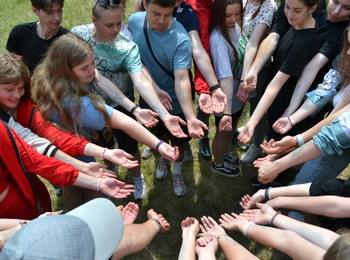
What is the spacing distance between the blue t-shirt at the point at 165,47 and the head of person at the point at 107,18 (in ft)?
0.73

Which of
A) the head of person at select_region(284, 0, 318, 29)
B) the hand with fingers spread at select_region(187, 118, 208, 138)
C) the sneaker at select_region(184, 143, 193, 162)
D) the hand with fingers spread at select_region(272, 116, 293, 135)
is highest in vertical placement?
the head of person at select_region(284, 0, 318, 29)

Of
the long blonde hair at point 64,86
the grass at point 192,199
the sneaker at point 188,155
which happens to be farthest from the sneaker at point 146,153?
the long blonde hair at point 64,86

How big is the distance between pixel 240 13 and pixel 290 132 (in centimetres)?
125

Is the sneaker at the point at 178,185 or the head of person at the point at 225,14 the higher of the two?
the head of person at the point at 225,14

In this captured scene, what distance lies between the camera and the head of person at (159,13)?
269 cm

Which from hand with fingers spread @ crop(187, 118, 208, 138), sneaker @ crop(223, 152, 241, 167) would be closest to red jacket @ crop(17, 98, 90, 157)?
hand with fingers spread @ crop(187, 118, 208, 138)

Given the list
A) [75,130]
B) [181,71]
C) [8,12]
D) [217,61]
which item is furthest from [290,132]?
[8,12]

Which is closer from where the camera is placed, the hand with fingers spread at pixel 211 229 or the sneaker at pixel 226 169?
the hand with fingers spread at pixel 211 229

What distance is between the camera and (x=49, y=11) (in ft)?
9.79

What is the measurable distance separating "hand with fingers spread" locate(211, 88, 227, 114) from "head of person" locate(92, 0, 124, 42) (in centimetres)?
107

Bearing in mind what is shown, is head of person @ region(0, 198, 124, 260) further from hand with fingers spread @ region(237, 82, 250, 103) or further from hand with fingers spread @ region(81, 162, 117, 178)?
hand with fingers spread @ region(237, 82, 250, 103)

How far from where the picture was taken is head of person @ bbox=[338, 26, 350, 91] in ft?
8.47

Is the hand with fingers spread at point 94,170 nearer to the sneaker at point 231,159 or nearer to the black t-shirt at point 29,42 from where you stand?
the black t-shirt at point 29,42

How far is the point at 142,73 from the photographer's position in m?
2.96
